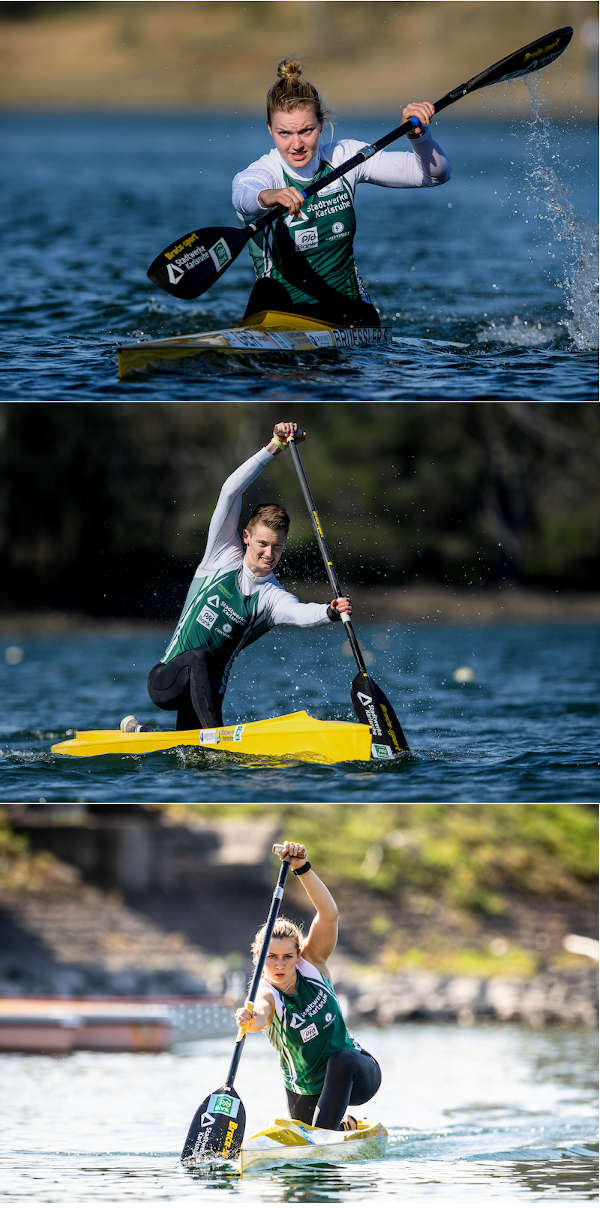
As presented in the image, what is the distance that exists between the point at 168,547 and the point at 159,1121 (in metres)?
10.5

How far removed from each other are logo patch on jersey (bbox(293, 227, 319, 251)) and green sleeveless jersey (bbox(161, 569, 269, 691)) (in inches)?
66.7

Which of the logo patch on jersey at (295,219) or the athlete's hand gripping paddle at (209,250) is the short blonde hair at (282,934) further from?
the logo patch on jersey at (295,219)

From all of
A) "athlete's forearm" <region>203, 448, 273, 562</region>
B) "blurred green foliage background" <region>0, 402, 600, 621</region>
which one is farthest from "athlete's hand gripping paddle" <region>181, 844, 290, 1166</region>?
"blurred green foliage background" <region>0, 402, 600, 621</region>

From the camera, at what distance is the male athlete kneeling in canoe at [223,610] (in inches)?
251

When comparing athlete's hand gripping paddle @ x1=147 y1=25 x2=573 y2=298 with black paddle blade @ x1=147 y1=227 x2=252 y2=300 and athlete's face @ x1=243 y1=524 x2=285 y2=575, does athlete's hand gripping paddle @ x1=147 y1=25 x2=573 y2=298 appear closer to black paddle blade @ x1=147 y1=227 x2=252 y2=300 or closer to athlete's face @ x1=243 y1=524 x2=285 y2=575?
black paddle blade @ x1=147 y1=227 x2=252 y2=300

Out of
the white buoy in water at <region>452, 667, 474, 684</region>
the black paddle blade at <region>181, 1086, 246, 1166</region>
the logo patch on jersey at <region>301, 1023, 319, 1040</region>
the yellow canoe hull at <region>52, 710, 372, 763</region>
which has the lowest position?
the black paddle blade at <region>181, 1086, 246, 1166</region>

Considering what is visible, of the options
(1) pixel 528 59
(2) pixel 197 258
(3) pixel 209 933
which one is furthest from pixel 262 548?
(3) pixel 209 933

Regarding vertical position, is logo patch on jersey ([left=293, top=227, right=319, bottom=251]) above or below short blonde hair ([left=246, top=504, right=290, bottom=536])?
above

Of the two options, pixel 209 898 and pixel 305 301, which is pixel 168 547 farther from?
pixel 305 301

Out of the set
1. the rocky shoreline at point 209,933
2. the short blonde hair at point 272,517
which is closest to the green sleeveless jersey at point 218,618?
the short blonde hair at point 272,517

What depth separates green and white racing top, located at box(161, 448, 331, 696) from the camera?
647 cm

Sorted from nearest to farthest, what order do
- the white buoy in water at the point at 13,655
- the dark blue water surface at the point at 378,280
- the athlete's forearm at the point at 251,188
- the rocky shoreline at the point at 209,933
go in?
the athlete's forearm at the point at 251,188, the dark blue water surface at the point at 378,280, the rocky shoreline at the point at 209,933, the white buoy in water at the point at 13,655

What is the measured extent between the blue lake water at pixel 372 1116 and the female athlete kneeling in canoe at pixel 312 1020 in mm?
317

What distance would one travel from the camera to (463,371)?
7.86m
